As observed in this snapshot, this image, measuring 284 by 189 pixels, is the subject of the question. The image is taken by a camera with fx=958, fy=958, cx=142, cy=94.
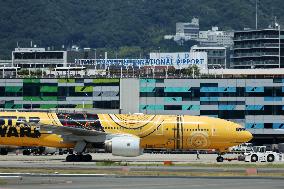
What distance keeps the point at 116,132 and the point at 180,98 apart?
215 ft

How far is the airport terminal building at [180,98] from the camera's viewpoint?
164375 millimetres

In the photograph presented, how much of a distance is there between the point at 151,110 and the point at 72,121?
6573 cm

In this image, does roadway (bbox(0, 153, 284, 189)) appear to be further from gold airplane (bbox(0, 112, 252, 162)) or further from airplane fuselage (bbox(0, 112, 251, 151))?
airplane fuselage (bbox(0, 112, 251, 151))

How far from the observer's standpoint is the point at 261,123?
164125mm

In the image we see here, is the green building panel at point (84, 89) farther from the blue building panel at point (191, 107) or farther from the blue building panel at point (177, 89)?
the blue building panel at point (191, 107)

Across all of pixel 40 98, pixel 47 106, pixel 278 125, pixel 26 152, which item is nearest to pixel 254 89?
pixel 278 125

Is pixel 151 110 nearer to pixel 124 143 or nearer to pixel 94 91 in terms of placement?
pixel 94 91

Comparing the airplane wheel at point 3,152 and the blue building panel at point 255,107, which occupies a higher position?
the blue building panel at point 255,107

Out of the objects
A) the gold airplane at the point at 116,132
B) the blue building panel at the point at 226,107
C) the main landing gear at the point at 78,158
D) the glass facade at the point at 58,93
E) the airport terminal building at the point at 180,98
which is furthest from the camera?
the glass facade at the point at 58,93

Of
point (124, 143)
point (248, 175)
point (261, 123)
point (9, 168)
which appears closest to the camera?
point (248, 175)

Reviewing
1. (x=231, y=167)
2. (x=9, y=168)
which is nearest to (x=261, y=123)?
(x=231, y=167)

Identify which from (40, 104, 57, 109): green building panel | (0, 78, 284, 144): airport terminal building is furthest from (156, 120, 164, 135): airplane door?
(40, 104, 57, 109): green building panel

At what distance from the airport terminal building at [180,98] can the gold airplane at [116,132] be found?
58.8 meters

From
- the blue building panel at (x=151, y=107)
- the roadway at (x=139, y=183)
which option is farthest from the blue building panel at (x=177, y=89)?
the roadway at (x=139, y=183)
